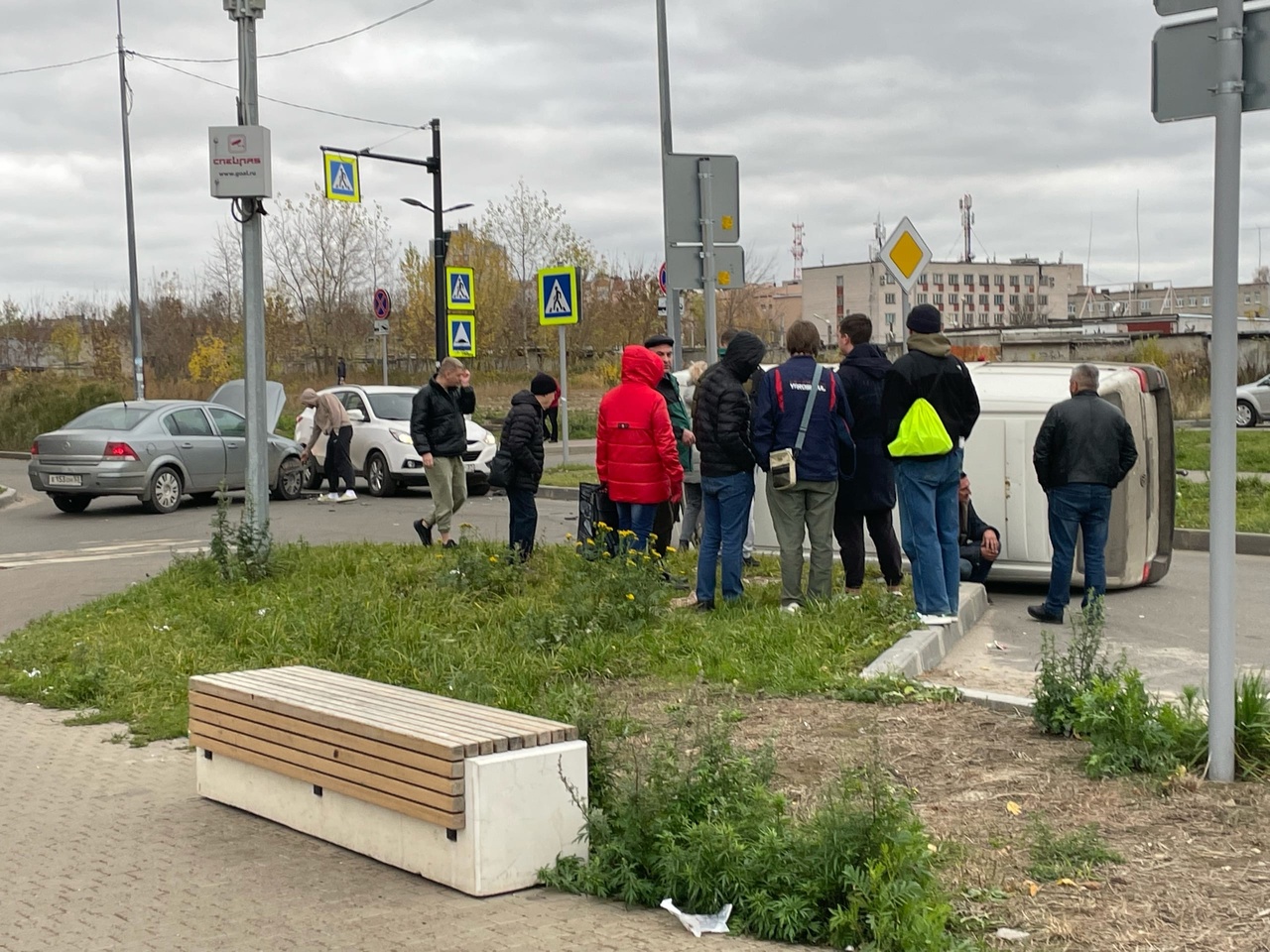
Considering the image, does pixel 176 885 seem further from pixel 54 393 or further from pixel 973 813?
pixel 54 393

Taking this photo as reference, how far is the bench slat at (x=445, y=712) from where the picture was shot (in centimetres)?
504

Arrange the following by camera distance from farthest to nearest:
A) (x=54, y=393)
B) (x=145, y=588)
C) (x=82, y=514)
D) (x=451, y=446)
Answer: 1. (x=54, y=393)
2. (x=82, y=514)
3. (x=451, y=446)
4. (x=145, y=588)

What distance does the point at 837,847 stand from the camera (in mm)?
4410

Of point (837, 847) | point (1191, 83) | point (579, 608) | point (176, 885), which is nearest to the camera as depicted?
point (837, 847)

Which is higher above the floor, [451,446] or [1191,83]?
[1191,83]

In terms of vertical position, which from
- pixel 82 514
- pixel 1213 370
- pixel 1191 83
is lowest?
pixel 82 514

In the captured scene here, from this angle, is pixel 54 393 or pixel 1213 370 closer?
pixel 1213 370

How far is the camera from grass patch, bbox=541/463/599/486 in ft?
74.9

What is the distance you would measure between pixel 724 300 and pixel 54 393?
45.5 meters

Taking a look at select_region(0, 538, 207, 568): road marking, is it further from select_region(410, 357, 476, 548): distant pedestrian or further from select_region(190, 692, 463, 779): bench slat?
select_region(190, 692, 463, 779): bench slat

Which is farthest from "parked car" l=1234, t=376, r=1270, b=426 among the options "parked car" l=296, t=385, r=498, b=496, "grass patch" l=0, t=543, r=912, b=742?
"grass patch" l=0, t=543, r=912, b=742

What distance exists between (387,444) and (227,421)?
239 centimetres

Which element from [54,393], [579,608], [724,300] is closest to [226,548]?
[579,608]

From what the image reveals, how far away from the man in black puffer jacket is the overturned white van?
2509mm
